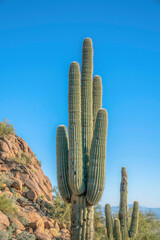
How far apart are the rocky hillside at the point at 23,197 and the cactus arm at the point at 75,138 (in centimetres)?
351

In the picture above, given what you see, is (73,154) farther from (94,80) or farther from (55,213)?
(55,213)

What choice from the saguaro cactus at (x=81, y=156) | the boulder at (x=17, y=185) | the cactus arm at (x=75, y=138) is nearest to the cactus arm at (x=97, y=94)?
the saguaro cactus at (x=81, y=156)

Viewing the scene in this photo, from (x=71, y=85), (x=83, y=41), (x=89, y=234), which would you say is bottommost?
(x=89, y=234)

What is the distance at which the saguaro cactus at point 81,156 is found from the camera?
1005cm

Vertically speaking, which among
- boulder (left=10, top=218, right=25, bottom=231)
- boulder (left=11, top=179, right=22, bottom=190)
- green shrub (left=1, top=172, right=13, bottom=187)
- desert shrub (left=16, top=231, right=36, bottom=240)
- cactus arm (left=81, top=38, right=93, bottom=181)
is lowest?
desert shrub (left=16, top=231, right=36, bottom=240)

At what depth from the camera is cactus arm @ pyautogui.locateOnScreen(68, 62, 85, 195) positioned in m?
10.1

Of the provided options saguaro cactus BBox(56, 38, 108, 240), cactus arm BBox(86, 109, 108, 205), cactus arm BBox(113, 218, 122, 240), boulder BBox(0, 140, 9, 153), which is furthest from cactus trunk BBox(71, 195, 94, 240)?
boulder BBox(0, 140, 9, 153)

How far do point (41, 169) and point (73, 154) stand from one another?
1128cm

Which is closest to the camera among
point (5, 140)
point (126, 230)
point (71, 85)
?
point (71, 85)

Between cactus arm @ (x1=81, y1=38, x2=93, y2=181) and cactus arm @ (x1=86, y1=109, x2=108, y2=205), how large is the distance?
582 millimetres

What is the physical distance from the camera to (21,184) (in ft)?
53.4

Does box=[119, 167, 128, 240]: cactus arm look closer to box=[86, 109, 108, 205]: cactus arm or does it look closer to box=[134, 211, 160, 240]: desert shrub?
box=[134, 211, 160, 240]: desert shrub

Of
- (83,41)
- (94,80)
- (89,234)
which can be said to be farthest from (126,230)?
(83,41)

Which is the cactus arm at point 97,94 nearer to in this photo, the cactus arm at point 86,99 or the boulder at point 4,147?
the cactus arm at point 86,99
